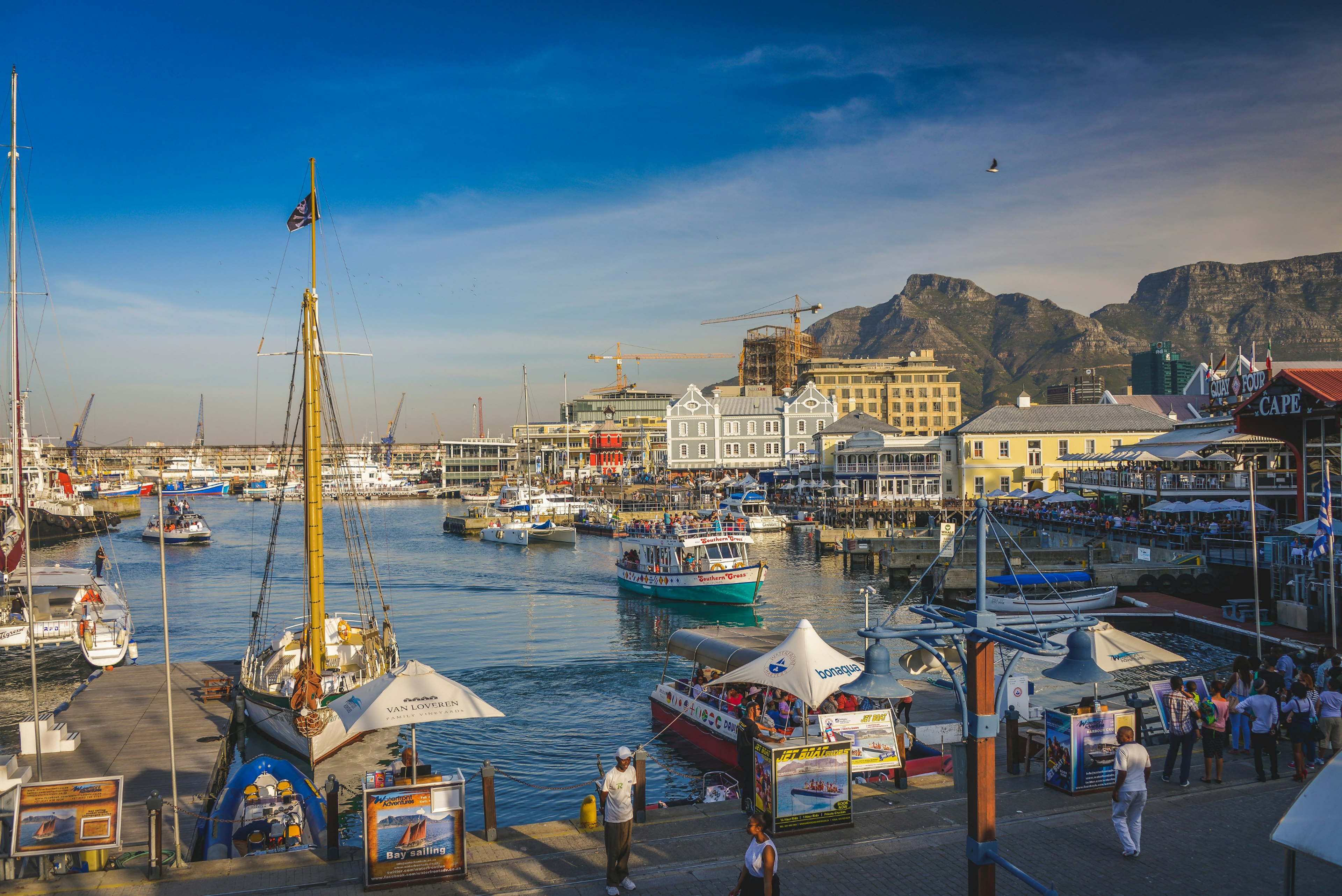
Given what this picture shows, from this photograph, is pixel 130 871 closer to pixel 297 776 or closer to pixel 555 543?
pixel 297 776

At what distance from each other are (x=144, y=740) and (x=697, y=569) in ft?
98.9

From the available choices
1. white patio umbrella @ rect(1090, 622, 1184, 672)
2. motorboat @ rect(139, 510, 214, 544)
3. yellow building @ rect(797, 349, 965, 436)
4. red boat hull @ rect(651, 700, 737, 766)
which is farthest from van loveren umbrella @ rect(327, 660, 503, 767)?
yellow building @ rect(797, 349, 965, 436)

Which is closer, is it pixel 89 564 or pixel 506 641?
pixel 506 641

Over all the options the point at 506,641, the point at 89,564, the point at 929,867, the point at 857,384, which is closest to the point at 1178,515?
the point at 506,641

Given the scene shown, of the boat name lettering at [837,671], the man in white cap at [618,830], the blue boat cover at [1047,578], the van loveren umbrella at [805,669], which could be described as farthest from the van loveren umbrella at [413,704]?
the blue boat cover at [1047,578]

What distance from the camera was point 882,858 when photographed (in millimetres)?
11578

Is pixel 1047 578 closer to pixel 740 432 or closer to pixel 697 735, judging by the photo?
pixel 697 735

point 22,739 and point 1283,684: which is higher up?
point 1283,684

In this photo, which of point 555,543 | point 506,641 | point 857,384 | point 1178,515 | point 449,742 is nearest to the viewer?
point 449,742

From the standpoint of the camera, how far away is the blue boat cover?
44.3 meters

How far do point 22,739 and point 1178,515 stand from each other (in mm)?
56288

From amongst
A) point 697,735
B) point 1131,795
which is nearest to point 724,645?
point 697,735

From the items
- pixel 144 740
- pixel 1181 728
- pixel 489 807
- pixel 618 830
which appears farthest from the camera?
pixel 144 740

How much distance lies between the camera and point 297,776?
55.0 ft
